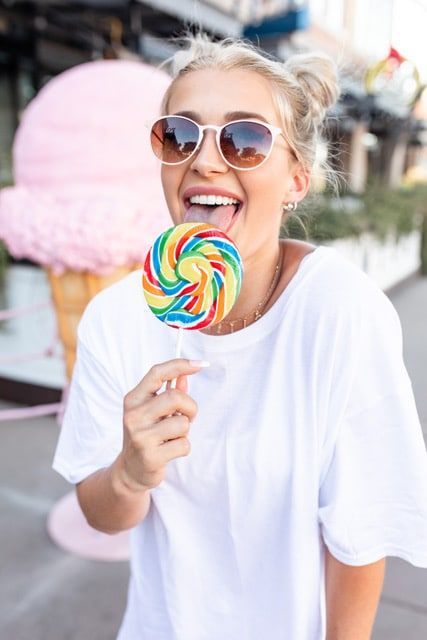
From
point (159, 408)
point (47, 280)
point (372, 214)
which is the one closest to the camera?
point (159, 408)

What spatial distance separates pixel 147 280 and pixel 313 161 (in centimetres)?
51

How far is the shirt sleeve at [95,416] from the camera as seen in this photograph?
4.43ft

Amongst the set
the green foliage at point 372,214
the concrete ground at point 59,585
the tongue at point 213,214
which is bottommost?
the concrete ground at point 59,585

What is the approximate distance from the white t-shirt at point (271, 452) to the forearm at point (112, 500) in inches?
1.6

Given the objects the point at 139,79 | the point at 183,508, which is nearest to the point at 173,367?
the point at 183,508

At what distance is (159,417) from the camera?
1.09m

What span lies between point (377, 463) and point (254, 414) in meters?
0.25

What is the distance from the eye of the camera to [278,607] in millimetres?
1300

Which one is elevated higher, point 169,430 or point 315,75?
point 315,75

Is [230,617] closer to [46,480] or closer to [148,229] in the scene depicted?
[148,229]

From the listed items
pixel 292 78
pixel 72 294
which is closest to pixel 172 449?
pixel 292 78

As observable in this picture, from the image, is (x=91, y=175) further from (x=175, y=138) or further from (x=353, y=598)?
(x=353, y=598)

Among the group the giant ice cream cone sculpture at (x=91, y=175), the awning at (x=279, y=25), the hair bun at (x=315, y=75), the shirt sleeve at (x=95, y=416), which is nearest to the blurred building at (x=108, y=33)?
the awning at (x=279, y=25)

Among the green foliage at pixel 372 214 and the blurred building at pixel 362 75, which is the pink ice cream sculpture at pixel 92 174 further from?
the green foliage at pixel 372 214
